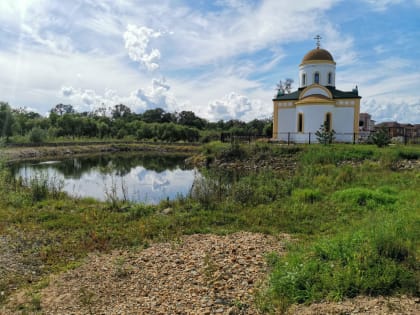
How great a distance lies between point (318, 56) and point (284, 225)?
26.0 metres

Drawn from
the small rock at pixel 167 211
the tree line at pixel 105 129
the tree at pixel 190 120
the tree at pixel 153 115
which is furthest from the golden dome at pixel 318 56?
the tree at pixel 153 115

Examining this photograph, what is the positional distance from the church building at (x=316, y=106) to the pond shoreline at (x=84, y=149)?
1980 centimetres

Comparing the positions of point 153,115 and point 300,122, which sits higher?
point 153,115

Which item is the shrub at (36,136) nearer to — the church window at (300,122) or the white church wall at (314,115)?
the church window at (300,122)

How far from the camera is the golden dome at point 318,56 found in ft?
98.4

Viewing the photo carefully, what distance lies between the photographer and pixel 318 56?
30125 millimetres

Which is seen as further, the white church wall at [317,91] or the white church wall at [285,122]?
the white church wall at [285,122]

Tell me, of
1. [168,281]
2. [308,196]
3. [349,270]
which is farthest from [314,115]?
[168,281]

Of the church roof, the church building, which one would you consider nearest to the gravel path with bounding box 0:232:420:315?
the church building

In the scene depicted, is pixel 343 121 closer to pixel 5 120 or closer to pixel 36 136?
pixel 5 120

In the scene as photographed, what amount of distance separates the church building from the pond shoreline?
1980 cm

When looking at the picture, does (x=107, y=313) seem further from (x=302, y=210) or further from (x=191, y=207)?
(x=302, y=210)

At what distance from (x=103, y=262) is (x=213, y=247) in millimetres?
2180

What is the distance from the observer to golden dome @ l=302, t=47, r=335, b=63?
30.0 m
